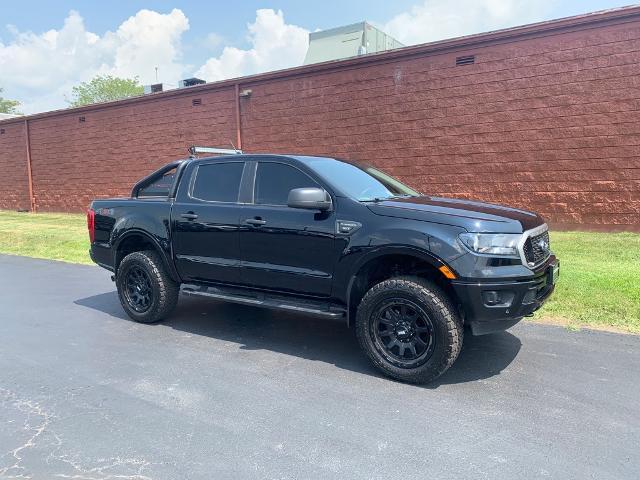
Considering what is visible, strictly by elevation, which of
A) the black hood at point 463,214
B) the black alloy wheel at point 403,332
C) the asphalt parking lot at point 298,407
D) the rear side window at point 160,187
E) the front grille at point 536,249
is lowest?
the asphalt parking lot at point 298,407

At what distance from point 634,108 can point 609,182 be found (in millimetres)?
1501

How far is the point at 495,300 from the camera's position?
3.76m

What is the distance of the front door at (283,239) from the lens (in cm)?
443

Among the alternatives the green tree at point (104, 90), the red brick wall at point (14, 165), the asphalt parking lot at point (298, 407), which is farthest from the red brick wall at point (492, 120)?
the green tree at point (104, 90)

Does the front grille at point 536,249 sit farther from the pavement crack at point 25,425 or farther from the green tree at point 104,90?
the green tree at point 104,90

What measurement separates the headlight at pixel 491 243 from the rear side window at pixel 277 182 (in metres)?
1.55

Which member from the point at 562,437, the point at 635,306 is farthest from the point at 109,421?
the point at 635,306

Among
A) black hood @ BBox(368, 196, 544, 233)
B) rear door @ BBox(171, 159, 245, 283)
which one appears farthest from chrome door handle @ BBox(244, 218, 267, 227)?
black hood @ BBox(368, 196, 544, 233)

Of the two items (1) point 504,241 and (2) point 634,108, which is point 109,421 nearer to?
(1) point 504,241

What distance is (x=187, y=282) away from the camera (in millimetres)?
5500

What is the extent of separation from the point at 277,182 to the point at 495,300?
7.45 feet

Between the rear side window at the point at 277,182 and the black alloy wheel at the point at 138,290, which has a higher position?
the rear side window at the point at 277,182

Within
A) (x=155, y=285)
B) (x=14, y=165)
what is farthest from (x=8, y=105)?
(x=155, y=285)

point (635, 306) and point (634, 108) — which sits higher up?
point (634, 108)
